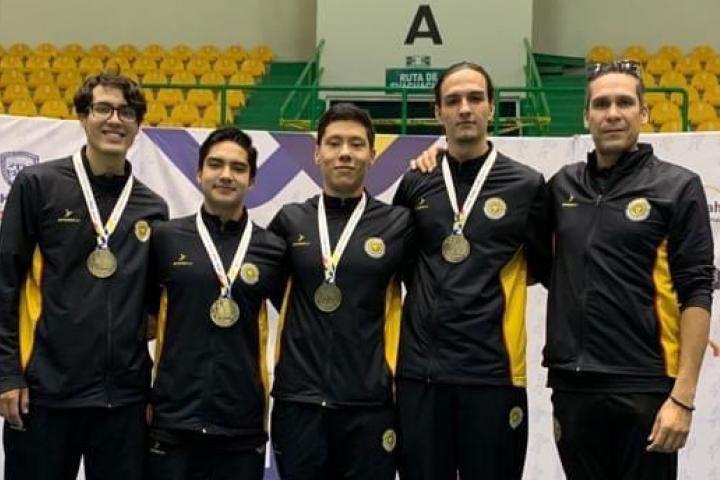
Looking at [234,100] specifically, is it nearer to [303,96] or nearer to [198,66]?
[303,96]

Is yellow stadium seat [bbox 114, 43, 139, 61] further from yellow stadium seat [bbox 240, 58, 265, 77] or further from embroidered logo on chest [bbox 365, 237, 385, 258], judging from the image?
embroidered logo on chest [bbox 365, 237, 385, 258]

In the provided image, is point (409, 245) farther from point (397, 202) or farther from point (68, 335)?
point (68, 335)

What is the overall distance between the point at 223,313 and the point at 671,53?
35.3 ft

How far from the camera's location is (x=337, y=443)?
3166 mm

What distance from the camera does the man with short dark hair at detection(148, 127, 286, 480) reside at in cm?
316

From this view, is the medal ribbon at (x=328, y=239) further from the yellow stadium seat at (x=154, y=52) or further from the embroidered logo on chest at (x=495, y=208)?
the yellow stadium seat at (x=154, y=52)

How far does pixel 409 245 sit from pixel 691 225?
1010 mm

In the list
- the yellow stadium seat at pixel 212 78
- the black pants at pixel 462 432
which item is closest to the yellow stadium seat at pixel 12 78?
the yellow stadium seat at pixel 212 78

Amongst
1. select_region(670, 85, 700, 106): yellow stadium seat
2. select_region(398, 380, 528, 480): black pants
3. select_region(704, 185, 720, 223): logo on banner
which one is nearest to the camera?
select_region(398, 380, 528, 480): black pants

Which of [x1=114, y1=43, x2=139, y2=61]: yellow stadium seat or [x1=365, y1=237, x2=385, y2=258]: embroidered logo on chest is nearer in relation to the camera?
[x1=365, y1=237, x2=385, y2=258]: embroidered logo on chest

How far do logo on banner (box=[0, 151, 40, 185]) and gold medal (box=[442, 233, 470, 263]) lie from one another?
303cm

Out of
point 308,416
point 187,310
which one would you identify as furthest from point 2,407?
point 308,416

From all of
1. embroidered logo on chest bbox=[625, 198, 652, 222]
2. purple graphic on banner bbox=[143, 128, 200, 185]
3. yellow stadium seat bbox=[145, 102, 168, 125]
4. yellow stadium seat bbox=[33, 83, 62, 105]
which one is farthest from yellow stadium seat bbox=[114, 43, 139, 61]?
embroidered logo on chest bbox=[625, 198, 652, 222]

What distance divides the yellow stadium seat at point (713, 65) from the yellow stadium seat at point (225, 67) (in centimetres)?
657
